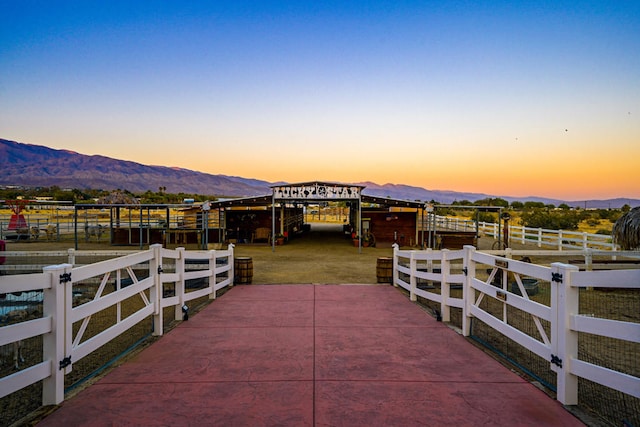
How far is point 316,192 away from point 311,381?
1735cm

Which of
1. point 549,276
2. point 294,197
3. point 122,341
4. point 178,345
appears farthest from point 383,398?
point 294,197

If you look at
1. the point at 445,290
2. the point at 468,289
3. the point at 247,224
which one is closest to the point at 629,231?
the point at 445,290

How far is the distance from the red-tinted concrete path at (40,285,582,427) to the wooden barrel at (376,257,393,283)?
3727mm

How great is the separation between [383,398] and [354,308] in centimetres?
362

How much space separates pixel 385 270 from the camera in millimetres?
10219

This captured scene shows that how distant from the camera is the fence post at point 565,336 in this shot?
3566 millimetres

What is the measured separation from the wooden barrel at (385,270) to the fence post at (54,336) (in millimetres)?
7593

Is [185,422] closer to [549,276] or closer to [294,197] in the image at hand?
[549,276]

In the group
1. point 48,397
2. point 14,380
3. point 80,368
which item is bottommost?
point 80,368

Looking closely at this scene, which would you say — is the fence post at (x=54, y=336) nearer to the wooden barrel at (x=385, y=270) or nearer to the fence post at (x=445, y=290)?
the fence post at (x=445, y=290)

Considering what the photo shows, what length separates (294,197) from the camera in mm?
21250

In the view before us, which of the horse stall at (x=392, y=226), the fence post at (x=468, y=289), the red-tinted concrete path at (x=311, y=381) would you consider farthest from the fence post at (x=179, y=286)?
the horse stall at (x=392, y=226)

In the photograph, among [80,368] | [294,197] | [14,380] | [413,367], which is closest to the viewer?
[14,380]

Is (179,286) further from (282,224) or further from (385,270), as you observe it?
(282,224)
